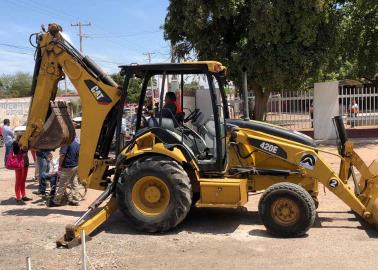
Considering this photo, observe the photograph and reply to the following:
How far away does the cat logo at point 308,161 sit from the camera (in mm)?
7438

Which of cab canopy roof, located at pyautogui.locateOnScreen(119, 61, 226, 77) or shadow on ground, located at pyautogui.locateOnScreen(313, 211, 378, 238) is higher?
cab canopy roof, located at pyautogui.locateOnScreen(119, 61, 226, 77)

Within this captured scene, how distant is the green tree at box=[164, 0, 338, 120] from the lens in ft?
58.0

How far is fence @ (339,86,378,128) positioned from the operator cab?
12679 millimetres

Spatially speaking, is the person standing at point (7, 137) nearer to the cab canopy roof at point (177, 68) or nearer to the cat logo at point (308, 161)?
the cab canopy roof at point (177, 68)

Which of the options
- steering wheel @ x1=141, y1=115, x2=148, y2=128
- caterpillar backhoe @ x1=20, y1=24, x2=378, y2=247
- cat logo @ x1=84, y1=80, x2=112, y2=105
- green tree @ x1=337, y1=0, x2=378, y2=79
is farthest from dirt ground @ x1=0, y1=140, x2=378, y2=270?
green tree @ x1=337, y1=0, x2=378, y2=79

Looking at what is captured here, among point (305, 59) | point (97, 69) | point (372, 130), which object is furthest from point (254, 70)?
point (97, 69)

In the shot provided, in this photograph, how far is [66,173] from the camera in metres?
9.62

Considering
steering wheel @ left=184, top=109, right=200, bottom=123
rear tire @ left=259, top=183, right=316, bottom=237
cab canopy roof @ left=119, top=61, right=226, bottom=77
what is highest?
cab canopy roof @ left=119, top=61, right=226, bottom=77

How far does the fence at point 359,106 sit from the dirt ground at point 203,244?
37.8 ft

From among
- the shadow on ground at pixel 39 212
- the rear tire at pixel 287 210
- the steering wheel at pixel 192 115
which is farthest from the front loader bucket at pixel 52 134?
the rear tire at pixel 287 210

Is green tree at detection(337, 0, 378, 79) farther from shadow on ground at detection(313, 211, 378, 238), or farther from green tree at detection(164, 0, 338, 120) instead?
shadow on ground at detection(313, 211, 378, 238)

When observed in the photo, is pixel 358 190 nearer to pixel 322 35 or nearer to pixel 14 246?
pixel 14 246

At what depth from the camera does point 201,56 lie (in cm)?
1950

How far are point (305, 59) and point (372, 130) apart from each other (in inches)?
160
